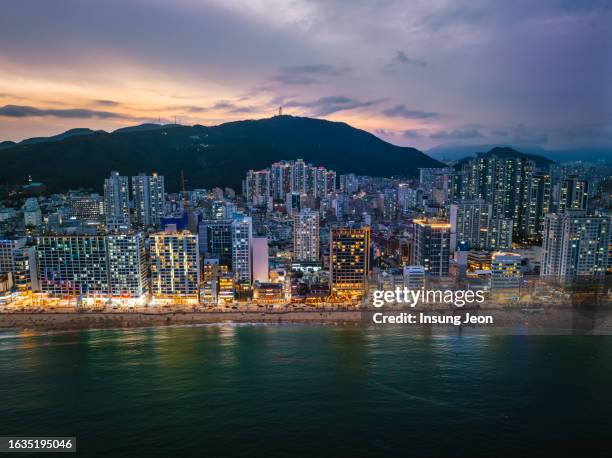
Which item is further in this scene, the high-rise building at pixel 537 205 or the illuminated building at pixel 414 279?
the high-rise building at pixel 537 205

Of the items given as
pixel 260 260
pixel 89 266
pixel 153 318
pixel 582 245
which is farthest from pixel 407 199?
pixel 89 266

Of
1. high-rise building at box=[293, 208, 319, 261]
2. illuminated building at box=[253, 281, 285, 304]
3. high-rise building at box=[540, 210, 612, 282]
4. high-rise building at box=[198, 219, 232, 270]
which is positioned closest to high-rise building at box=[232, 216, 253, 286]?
illuminated building at box=[253, 281, 285, 304]

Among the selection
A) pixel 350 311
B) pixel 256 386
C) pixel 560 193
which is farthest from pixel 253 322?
pixel 560 193

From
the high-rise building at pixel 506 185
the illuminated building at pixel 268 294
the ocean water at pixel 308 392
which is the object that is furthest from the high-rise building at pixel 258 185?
the ocean water at pixel 308 392

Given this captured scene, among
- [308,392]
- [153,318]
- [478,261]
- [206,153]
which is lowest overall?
[308,392]

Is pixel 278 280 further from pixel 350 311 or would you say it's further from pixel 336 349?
pixel 336 349

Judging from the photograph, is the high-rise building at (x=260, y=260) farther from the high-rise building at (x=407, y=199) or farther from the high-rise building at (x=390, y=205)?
the high-rise building at (x=407, y=199)

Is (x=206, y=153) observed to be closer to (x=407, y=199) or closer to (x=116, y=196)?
(x=116, y=196)
